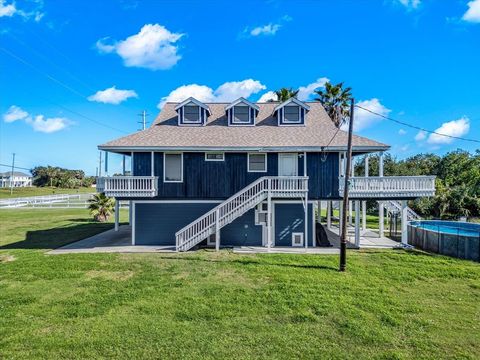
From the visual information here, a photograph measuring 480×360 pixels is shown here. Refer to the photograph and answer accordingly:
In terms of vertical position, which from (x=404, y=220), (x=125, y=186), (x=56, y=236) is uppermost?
(x=125, y=186)

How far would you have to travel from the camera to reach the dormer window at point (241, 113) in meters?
18.4

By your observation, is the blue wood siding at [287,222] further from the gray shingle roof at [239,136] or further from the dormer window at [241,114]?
the dormer window at [241,114]

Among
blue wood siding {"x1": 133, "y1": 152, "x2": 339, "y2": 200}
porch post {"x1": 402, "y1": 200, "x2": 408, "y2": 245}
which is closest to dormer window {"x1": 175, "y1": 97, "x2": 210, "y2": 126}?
blue wood siding {"x1": 133, "y1": 152, "x2": 339, "y2": 200}

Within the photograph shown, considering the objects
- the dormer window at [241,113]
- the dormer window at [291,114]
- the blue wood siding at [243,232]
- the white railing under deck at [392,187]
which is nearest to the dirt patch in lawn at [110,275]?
the blue wood siding at [243,232]

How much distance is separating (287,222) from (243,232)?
2.61 meters

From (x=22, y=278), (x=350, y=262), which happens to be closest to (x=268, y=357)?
(x=350, y=262)

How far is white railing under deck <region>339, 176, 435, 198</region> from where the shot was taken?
50.0 ft

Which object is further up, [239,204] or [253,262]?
[239,204]

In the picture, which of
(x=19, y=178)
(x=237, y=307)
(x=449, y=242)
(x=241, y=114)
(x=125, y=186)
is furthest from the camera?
(x=19, y=178)

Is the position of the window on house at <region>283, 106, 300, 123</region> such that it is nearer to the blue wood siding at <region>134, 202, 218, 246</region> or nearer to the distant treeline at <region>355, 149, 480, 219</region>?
the blue wood siding at <region>134, 202, 218, 246</region>

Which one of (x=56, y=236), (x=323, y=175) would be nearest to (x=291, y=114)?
(x=323, y=175)

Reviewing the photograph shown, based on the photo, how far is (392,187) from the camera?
607 inches

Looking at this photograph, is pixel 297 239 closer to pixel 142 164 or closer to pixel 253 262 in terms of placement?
pixel 253 262

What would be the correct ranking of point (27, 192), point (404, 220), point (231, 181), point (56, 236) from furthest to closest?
point (27, 192) < point (56, 236) < point (231, 181) < point (404, 220)
